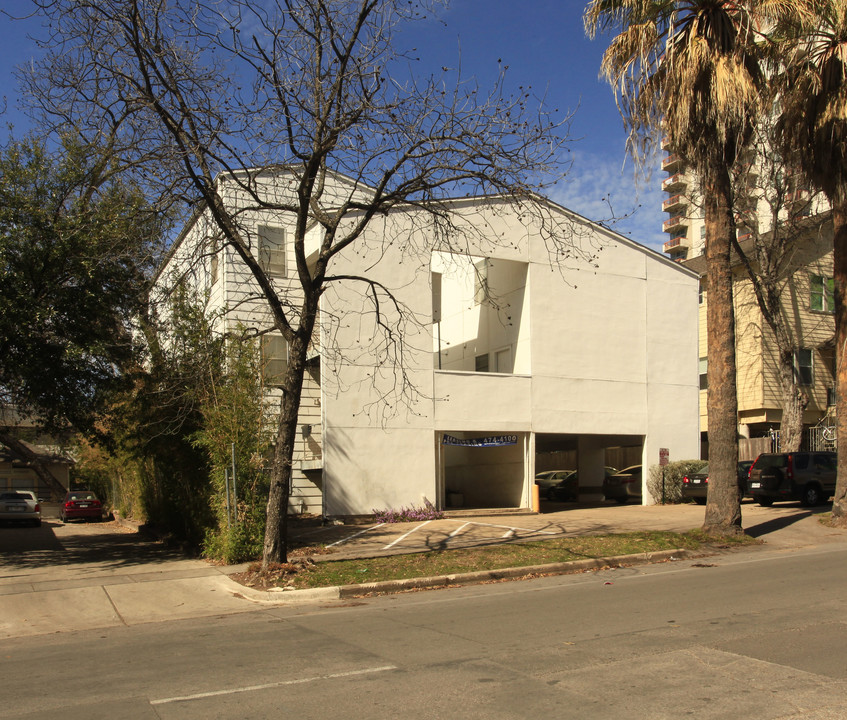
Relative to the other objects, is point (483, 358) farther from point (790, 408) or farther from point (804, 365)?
point (804, 365)

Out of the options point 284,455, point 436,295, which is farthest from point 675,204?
point 284,455

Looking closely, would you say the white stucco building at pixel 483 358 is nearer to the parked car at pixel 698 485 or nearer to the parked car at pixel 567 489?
the parked car at pixel 698 485

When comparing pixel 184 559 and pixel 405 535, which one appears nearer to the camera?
pixel 184 559

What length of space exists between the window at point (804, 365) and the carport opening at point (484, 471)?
592 inches

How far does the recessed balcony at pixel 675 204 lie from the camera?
5704 cm

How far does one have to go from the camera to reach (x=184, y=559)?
1570cm

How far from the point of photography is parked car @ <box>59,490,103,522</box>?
32.6m

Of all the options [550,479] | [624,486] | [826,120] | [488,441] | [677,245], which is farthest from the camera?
[677,245]

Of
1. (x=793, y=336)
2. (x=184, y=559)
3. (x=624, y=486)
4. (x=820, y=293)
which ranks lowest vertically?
(x=184, y=559)

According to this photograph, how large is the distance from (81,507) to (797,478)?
28.1 m

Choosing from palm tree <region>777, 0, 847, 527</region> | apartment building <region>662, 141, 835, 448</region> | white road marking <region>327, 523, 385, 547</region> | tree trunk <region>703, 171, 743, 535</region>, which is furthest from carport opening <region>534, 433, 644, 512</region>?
tree trunk <region>703, 171, 743, 535</region>

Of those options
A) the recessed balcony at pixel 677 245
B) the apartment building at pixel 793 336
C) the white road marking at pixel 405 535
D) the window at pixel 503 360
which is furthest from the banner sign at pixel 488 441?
the recessed balcony at pixel 677 245

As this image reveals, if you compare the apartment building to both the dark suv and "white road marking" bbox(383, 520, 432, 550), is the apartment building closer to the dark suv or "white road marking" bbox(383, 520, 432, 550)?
the dark suv

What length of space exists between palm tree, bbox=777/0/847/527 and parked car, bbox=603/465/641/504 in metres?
8.57
